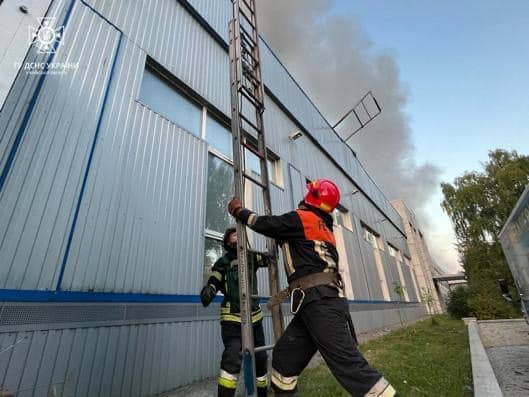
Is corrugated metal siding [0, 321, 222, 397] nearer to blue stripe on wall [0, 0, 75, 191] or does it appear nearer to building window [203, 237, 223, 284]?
building window [203, 237, 223, 284]

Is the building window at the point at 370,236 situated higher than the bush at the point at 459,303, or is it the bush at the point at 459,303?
the building window at the point at 370,236

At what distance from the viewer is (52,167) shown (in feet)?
9.94

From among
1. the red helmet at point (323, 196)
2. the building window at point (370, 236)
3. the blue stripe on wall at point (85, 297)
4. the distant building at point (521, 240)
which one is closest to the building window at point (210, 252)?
the blue stripe on wall at point (85, 297)

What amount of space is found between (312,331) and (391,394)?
1.82 ft

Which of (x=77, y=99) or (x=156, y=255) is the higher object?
(x=77, y=99)

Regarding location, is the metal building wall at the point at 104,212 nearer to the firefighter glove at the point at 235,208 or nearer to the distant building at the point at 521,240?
the firefighter glove at the point at 235,208

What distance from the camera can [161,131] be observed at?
179 inches

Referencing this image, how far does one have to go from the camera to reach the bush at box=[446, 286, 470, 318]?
49.7 ft

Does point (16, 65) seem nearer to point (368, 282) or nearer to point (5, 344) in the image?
point (5, 344)

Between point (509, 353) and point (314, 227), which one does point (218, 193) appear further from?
point (509, 353)

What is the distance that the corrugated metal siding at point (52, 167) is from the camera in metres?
2.62

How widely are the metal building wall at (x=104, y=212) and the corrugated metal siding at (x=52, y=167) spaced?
12 millimetres

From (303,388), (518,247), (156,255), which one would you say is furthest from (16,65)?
(518,247)
